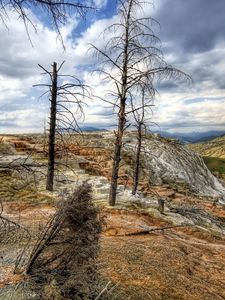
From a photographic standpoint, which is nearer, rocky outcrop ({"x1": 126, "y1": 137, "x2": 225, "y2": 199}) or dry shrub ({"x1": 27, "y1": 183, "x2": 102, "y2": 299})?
dry shrub ({"x1": 27, "y1": 183, "x2": 102, "y2": 299})

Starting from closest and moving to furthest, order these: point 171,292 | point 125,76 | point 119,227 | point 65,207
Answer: point 65,207
point 171,292
point 119,227
point 125,76

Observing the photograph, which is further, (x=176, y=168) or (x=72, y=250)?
(x=176, y=168)

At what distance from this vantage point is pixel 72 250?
7750 mm

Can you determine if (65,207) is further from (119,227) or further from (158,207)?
(158,207)

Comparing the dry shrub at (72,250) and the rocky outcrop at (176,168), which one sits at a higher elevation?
the dry shrub at (72,250)

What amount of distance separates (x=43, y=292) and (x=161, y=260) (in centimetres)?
496

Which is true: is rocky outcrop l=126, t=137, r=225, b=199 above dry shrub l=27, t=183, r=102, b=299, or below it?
below

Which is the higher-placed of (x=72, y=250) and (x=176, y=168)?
(x=72, y=250)

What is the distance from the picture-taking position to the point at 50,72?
20703 millimetres

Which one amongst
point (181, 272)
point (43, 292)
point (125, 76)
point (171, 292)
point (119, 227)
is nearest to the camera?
point (43, 292)

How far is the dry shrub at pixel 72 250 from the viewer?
7355 millimetres

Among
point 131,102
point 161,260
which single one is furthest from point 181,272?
point 131,102

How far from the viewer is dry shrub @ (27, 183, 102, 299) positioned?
736 cm

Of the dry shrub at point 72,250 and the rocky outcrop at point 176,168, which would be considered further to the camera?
the rocky outcrop at point 176,168
